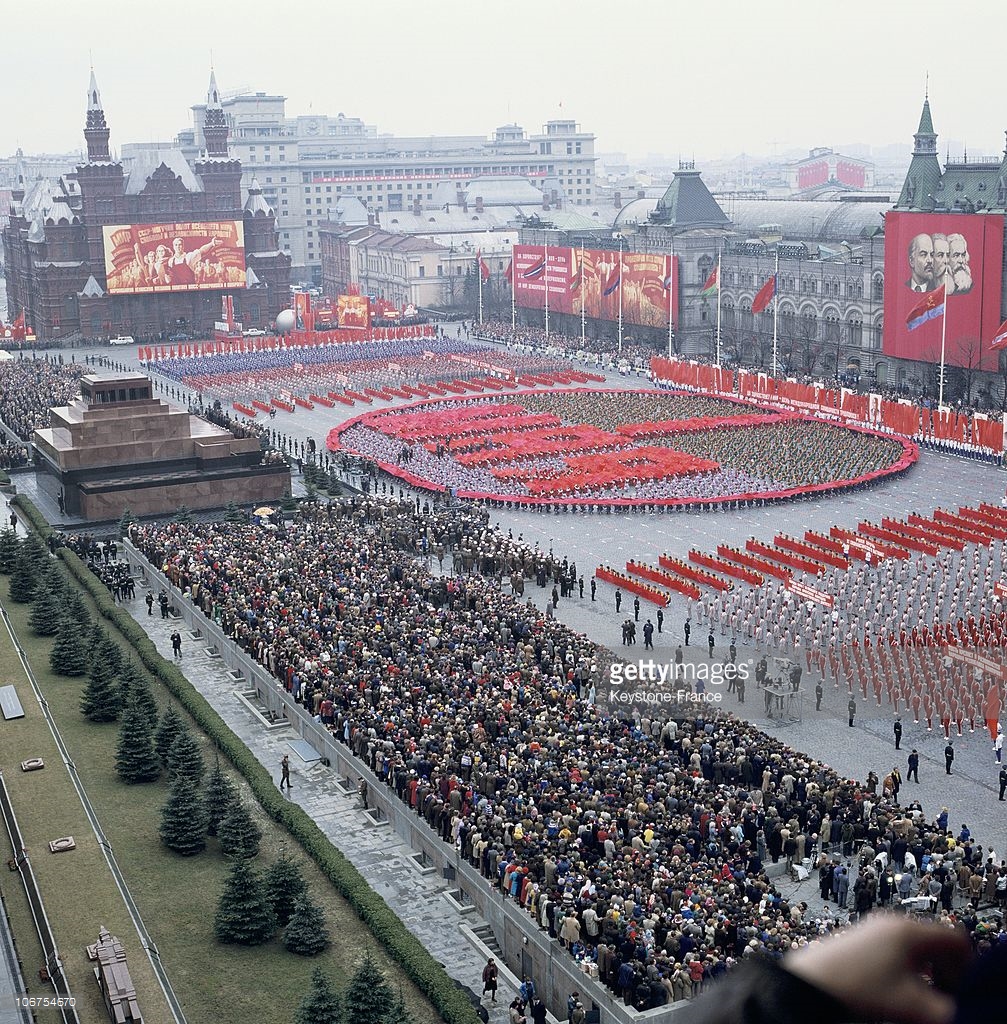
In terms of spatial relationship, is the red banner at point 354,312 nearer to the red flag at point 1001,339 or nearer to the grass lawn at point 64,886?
the red flag at point 1001,339

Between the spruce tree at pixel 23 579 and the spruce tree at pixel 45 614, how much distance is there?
2434mm

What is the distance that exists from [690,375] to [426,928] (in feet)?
247

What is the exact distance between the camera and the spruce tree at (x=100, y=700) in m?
37.0

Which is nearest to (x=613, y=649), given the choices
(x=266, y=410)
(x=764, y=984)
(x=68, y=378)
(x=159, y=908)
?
(x=159, y=908)

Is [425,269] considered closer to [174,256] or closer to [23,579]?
[174,256]

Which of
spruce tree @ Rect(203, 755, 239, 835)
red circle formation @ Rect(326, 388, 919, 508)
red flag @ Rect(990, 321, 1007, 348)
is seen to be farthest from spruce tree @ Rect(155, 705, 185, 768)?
red flag @ Rect(990, 321, 1007, 348)

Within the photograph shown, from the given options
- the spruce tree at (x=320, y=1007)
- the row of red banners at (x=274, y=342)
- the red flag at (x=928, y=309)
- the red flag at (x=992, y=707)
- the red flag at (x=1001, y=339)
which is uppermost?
the red flag at (x=928, y=309)

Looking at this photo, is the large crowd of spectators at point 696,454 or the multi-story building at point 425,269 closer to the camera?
the large crowd of spectators at point 696,454

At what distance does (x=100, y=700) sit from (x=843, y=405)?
58838mm

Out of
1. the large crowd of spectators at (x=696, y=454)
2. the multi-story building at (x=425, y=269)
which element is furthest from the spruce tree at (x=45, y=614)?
the multi-story building at (x=425, y=269)

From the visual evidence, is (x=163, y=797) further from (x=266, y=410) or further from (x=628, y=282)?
(x=628, y=282)

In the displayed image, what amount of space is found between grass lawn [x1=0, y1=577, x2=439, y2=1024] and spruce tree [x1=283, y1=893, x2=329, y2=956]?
174mm

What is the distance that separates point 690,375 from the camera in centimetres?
9956

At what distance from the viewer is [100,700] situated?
121 ft
